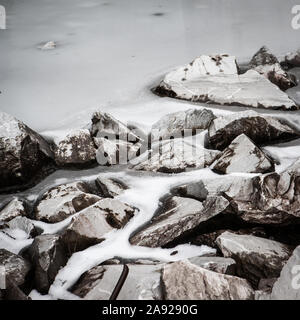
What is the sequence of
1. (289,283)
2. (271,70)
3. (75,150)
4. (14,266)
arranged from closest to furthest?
(289,283), (14,266), (75,150), (271,70)

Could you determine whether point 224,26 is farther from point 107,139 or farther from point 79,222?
point 79,222

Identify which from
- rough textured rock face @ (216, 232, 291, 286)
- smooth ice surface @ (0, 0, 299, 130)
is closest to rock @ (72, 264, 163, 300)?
rough textured rock face @ (216, 232, 291, 286)

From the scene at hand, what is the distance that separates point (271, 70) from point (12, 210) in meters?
3.10

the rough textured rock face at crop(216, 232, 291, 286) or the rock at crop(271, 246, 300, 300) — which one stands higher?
the rock at crop(271, 246, 300, 300)

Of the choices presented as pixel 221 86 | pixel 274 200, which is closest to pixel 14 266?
pixel 274 200

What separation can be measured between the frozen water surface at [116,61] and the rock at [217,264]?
0.63 ft

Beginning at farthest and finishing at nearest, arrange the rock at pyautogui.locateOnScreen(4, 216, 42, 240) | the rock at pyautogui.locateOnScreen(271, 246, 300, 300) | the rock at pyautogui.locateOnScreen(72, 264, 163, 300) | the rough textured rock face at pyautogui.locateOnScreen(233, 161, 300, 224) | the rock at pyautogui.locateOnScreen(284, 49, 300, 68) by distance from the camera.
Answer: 1. the rock at pyautogui.locateOnScreen(284, 49, 300, 68)
2. the rock at pyautogui.locateOnScreen(4, 216, 42, 240)
3. the rough textured rock face at pyautogui.locateOnScreen(233, 161, 300, 224)
4. the rock at pyautogui.locateOnScreen(72, 264, 163, 300)
5. the rock at pyautogui.locateOnScreen(271, 246, 300, 300)

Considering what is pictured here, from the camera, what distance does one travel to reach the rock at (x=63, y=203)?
80.7 inches

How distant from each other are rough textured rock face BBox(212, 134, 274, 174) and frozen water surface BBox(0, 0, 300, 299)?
11cm

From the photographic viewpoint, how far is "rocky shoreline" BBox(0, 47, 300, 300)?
1521mm

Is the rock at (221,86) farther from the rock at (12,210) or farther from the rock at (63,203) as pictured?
the rock at (12,210)

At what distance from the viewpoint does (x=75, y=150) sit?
258 centimetres

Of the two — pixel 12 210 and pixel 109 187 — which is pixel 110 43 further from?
pixel 12 210

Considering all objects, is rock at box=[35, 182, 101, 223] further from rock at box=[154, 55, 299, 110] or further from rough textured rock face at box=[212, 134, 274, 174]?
rock at box=[154, 55, 299, 110]
